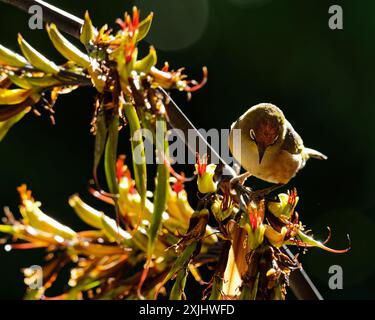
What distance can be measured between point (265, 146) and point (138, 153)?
1.58 feet

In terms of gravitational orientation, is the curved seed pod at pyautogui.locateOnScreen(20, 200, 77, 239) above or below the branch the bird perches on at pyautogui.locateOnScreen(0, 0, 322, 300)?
below

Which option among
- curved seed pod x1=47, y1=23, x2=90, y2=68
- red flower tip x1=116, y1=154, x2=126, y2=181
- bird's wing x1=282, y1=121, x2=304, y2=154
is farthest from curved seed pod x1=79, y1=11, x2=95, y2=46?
bird's wing x1=282, y1=121, x2=304, y2=154

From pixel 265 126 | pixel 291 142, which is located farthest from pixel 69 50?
pixel 291 142

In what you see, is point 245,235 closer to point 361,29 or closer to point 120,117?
point 120,117

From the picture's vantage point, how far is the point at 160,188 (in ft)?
1.70

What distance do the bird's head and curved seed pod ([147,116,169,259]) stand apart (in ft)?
1.44

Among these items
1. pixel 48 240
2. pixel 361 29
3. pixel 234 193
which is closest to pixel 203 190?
pixel 234 193

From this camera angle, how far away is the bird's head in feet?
3.07

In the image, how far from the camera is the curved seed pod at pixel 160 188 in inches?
19.9

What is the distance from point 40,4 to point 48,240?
239 mm

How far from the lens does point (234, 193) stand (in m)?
0.61

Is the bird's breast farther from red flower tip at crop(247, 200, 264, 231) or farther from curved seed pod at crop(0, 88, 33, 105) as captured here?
curved seed pod at crop(0, 88, 33, 105)

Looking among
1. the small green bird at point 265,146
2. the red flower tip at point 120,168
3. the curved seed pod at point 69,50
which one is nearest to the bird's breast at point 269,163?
the small green bird at point 265,146

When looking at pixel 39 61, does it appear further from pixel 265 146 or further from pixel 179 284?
pixel 265 146
